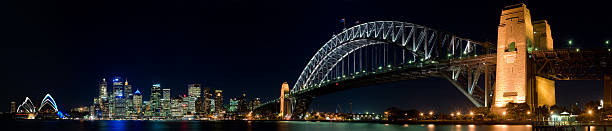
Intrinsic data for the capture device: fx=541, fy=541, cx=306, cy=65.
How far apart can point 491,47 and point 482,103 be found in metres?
4.88

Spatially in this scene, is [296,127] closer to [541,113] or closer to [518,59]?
[518,59]

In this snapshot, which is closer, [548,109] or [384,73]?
[548,109]

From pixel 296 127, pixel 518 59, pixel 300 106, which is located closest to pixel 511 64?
pixel 518 59

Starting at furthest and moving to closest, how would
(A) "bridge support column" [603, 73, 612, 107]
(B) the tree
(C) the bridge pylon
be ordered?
(B) the tree < (C) the bridge pylon < (A) "bridge support column" [603, 73, 612, 107]

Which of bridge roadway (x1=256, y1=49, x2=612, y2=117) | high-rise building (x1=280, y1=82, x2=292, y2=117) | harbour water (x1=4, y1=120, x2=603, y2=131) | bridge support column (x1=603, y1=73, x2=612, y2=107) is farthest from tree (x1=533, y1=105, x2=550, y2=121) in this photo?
high-rise building (x1=280, y1=82, x2=292, y2=117)

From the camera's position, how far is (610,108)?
38.8 metres

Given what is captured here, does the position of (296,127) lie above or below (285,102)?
below

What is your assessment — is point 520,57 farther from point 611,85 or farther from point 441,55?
point 441,55

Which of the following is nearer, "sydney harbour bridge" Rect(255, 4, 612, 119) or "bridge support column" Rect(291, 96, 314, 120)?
"sydney harbour bridge" Rect(255, 4, 612, 119)

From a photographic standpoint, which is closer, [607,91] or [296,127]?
[607,91]

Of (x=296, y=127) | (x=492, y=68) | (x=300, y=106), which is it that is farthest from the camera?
(x=300, y=106)

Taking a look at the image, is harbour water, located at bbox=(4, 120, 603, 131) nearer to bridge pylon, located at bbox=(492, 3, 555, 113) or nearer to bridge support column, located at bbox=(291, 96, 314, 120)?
bridge pylon, located at bbox=(492, 3, 555, 113)

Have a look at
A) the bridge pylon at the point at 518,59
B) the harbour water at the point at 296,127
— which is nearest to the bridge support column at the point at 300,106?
the harbour water at the point at 296,127

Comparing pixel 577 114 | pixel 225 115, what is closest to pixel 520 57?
pixel 577 114
